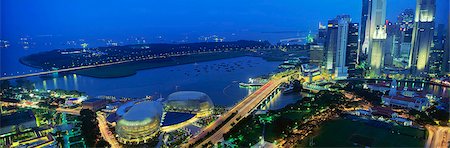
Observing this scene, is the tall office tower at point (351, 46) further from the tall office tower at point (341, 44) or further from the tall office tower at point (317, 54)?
the tall office tower at point (317, 54)

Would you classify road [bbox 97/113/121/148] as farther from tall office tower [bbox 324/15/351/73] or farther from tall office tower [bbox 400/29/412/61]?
tall office tower [bbox 400/29/412/61]

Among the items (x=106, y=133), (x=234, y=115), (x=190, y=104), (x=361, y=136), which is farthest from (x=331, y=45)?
(x=106, y=133)

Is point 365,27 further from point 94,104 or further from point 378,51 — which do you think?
point 94,104

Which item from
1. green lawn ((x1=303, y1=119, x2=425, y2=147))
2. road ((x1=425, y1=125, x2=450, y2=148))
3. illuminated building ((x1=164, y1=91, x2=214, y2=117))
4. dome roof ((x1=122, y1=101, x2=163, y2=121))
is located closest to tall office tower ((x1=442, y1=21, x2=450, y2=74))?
road ((x1=425, y1=125, x2=450, y2=148))

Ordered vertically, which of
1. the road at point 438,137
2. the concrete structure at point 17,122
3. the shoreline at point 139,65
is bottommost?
the road at point 438,137

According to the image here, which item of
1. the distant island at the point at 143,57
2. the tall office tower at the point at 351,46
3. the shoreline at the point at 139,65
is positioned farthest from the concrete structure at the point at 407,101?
the shoreline at the point at 139,65

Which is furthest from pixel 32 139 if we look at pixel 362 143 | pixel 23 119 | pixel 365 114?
pixel 365 114

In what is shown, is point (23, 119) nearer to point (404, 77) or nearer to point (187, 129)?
point (187, 129)
